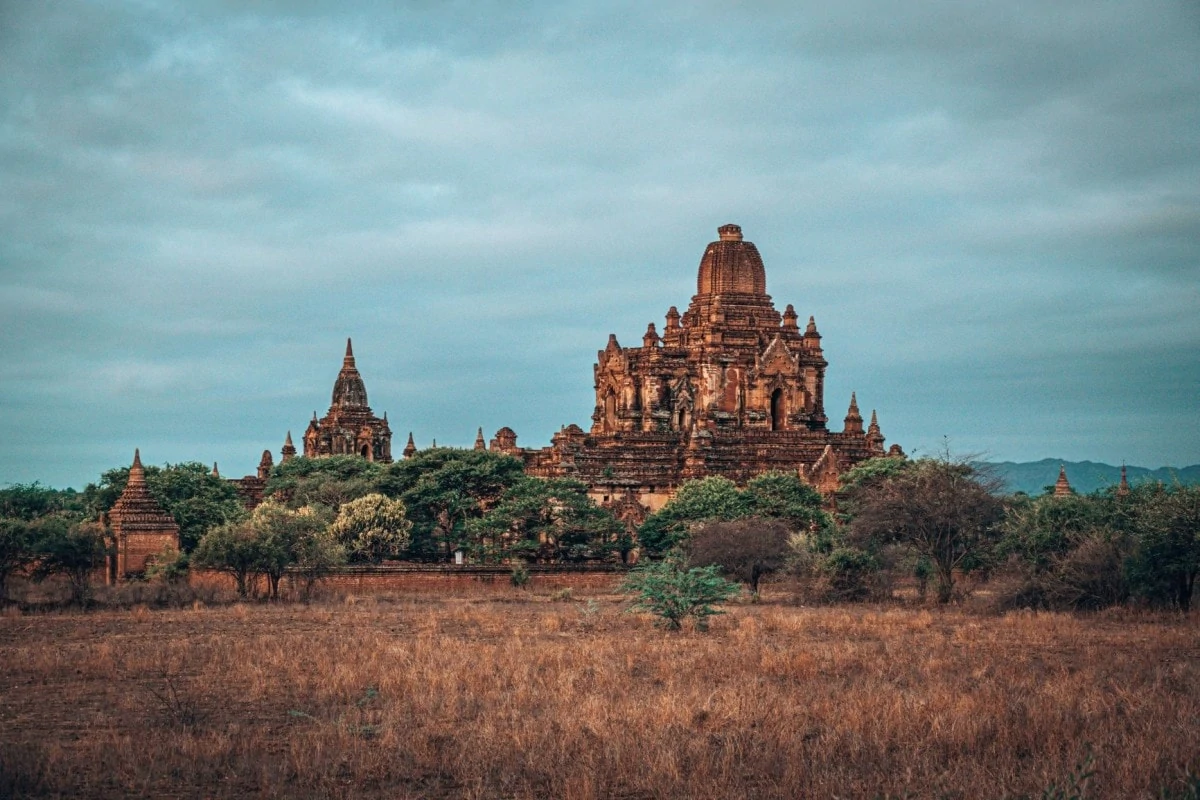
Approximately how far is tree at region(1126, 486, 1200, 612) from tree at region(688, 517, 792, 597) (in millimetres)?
11144

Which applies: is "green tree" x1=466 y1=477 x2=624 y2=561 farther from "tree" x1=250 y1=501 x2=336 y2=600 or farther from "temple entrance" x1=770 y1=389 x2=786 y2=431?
"temple entrance" x1=770 y1=389 x2=786 y2=431

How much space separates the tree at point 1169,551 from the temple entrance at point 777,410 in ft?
108

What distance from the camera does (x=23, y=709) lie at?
18078mm

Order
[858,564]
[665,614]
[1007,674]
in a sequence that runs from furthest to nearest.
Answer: [858,564], [665,614], [1007,674]

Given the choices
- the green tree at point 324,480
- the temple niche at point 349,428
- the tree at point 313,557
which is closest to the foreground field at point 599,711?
the tree at point 313,557

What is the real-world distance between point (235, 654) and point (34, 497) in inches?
1547

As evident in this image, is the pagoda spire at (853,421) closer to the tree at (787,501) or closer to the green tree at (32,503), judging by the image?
the tree at (787,501)

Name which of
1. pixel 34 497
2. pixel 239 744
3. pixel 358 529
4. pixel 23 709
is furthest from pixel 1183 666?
pixel 34 497

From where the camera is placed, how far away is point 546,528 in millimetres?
45969

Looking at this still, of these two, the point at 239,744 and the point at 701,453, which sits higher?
the point at 701,453

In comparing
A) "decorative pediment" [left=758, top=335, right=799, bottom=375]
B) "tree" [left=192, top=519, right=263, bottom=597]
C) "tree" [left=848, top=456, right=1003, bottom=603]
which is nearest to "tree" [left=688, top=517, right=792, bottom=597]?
"tree" [left=848, top=456, right=1003, bottom=603]

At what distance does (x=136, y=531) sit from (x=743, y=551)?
17.0 m

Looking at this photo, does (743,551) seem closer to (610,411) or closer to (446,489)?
(446,489)

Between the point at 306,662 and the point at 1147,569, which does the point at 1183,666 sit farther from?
the point at 306,662
